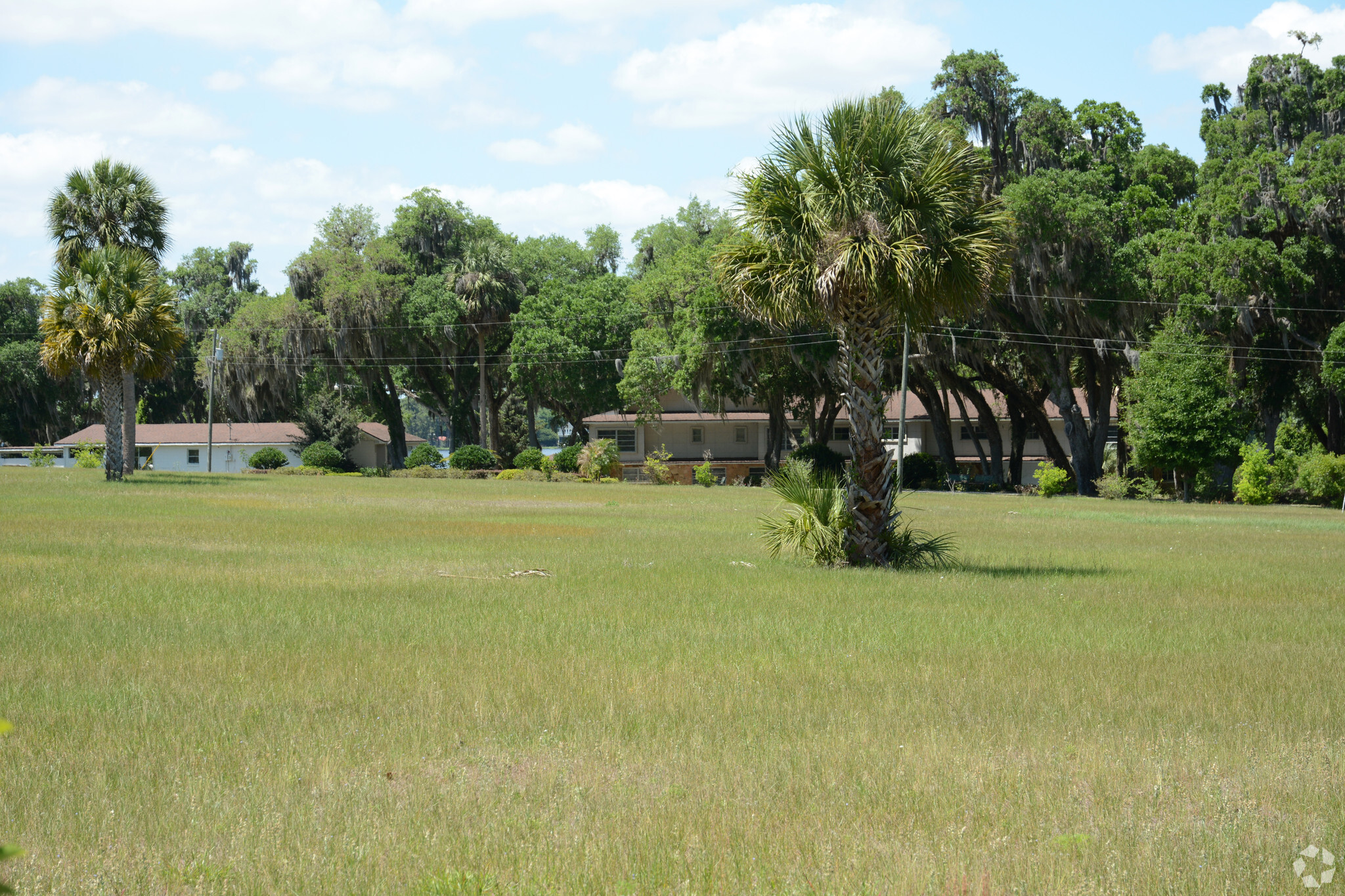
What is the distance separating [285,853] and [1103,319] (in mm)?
47757

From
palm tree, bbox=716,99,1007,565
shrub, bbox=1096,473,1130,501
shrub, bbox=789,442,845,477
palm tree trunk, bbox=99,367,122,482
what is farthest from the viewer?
shrub, bbox=789,442,845,477

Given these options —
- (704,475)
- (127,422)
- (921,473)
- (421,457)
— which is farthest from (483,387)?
(921,473)

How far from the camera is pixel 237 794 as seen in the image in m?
6.30

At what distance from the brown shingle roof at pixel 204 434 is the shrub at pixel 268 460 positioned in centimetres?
386

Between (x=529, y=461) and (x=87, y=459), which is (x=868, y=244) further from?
(x=87, y=459)

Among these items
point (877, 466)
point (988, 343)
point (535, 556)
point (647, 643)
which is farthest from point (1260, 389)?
point (647, 643)

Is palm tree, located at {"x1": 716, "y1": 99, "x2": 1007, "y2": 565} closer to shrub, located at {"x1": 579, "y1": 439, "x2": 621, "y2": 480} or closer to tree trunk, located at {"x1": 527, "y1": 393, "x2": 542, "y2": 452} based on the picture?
shrub, located at {"x1": 579, "y1": 439, "x2": 621, "y2": 480}

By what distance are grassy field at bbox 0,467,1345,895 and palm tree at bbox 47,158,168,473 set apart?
38369mm

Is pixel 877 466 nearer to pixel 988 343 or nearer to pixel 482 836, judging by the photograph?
pixel 482 836

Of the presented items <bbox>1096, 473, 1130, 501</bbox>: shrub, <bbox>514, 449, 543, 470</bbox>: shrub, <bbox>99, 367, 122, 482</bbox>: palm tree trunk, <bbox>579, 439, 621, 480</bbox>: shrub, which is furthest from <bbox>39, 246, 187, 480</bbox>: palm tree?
<bbox>1096, 473, 1130, 501</bbox>: shrub

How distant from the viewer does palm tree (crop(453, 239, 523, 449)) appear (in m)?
72.1

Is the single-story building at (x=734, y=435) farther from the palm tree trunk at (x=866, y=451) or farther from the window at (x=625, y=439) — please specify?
the palm tree trunk at (x=866, y=451)

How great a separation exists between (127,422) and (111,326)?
8.63 meters

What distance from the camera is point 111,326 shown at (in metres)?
43.9
